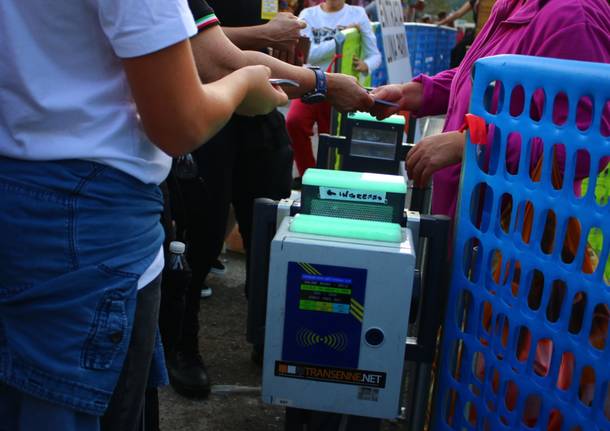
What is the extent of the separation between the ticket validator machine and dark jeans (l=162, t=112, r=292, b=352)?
3.56 ft

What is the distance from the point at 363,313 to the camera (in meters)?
1.71

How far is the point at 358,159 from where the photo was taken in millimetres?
2869

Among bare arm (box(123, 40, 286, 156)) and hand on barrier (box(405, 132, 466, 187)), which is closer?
bare arm (box(123, 40, 286, 156))

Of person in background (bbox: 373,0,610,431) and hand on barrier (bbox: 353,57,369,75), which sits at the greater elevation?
person in background (bbox: 373,0,610,431)

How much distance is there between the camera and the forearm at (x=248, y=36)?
9.10ft

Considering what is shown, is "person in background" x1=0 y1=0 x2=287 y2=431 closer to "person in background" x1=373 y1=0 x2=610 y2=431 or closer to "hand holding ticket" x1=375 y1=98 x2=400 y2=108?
"person in background" x1=373 y1=0 x2=610 y2=431

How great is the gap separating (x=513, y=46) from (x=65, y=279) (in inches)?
56.0

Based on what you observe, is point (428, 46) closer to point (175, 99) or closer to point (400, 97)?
point (400, 97)

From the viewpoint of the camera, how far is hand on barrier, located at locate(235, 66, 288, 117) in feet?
Result: 5.07

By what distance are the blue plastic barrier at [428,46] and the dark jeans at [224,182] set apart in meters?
6.45

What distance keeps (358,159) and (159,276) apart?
1539 mm

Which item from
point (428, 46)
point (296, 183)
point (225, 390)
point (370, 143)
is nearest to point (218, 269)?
point (225, 390)

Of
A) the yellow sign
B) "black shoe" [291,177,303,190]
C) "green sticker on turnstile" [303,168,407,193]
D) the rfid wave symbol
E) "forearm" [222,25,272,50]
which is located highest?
the yellow sign

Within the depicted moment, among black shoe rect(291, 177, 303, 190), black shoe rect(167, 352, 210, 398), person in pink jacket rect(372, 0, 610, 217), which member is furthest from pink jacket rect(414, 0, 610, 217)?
black shoe rect(291, 177, 303, 190)
